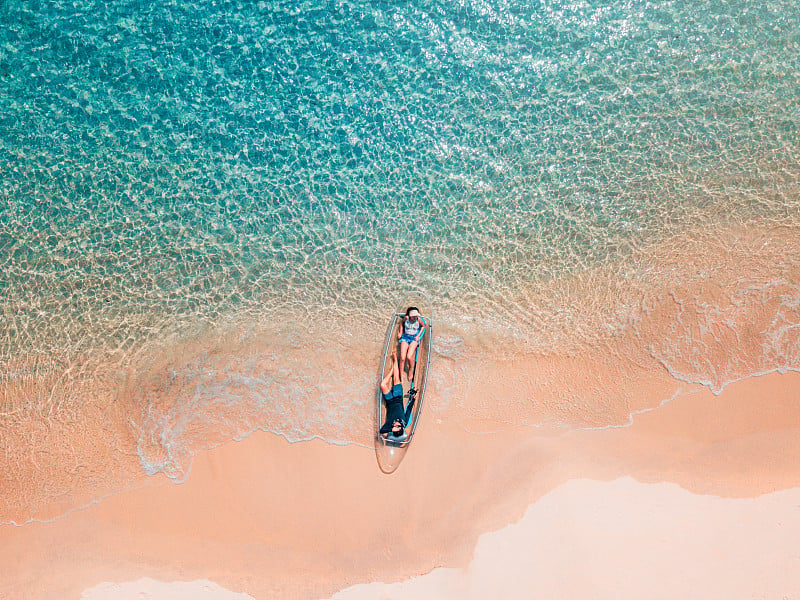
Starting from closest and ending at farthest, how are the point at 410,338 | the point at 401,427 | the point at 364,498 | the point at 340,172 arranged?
the point at 401,427 → the point at 364,498 → the point at 410,338 → the point at 340,172

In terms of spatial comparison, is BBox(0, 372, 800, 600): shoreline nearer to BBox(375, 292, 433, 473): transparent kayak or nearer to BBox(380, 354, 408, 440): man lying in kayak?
BBox(375, 292, 433, 473): transparent kayak

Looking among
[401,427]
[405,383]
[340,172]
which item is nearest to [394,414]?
[401,427]

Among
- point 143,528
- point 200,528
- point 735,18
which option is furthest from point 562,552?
point 735,18

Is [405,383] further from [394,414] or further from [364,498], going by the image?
[364,498]

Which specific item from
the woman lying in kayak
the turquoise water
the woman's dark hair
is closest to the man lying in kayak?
the woman's dark hair

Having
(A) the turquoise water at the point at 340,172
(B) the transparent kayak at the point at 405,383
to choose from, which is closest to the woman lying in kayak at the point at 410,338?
(B) the transparent kayak at the point at 405,383

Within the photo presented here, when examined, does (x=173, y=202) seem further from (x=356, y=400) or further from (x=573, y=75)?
(x=573, y=75)

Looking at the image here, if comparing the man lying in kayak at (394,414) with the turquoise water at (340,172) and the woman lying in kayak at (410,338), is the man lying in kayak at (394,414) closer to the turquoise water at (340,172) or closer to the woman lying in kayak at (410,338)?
the woman lying in kayak at (410,338)
